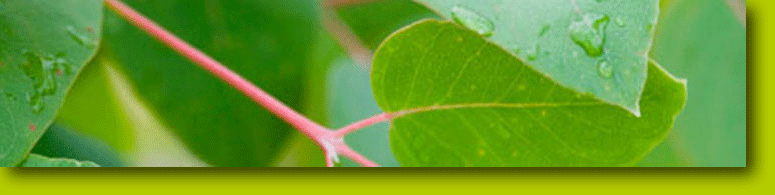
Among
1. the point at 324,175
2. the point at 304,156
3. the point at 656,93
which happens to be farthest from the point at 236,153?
the point at 656,93

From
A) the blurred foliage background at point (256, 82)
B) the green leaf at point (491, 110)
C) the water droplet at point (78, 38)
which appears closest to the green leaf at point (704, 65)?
→ the blurred foliage background at point (256, 82)

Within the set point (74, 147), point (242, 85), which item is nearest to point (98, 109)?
point (74, 147)

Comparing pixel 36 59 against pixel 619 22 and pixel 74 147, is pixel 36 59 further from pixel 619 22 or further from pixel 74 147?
pixel 619 22

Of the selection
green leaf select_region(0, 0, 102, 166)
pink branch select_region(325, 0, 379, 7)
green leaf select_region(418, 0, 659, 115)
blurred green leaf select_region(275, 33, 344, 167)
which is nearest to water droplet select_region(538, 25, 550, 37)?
green leaf select_region(418, 0, 659, 115)

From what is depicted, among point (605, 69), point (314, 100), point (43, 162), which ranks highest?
point (605, 69)

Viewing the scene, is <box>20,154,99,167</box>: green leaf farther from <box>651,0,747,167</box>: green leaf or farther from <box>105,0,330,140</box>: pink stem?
<box>651,0,747,167</box>: green leaf

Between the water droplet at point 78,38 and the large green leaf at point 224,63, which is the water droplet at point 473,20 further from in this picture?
the large green leaf at point 224,63

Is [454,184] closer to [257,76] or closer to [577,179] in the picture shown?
[577,179]
